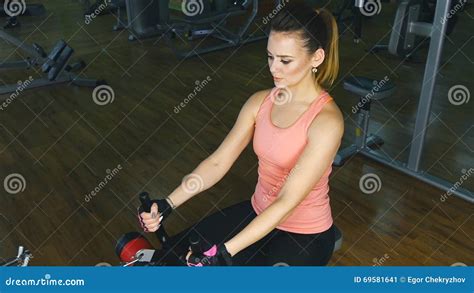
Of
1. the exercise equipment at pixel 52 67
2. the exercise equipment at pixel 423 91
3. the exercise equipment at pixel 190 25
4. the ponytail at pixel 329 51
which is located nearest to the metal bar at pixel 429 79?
the exercise equipment at pixel 423 91

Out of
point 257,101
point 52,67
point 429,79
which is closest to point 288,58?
point 257,101

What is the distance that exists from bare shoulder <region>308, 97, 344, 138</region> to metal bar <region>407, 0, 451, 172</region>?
108 centimetres

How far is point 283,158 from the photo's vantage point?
3.77 feet

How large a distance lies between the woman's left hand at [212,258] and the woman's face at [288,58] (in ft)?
1.35

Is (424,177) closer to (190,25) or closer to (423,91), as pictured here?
(423,91)

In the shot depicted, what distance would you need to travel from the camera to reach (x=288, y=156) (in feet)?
3.74

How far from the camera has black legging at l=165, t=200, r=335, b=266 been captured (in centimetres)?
111

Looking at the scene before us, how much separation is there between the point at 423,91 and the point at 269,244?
1.30 m

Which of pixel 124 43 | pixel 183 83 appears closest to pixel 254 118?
pixel 183 83

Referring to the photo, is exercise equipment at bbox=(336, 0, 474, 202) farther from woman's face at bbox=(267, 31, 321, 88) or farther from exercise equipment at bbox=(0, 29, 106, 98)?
exercise equipment at bbox=(0, 29, 106, 98)

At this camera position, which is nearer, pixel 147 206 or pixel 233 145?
pixel 147 206

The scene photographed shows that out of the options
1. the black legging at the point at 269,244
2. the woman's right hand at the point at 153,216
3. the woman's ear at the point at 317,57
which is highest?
the woman's ear at the point at 317,57

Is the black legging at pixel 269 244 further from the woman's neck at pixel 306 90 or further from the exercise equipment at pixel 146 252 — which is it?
the woman's neck at pixel 306 90

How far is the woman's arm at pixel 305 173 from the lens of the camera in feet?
3.43
